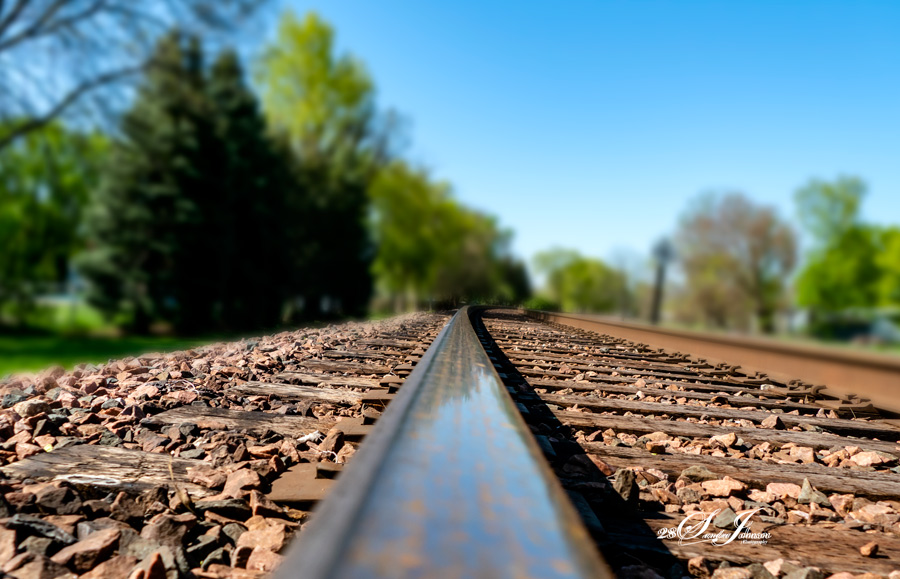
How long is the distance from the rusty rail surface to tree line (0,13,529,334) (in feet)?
41.9

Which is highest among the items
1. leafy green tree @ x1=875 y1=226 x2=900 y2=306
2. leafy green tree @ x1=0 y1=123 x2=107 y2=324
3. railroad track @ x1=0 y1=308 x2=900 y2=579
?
leafy green tree @ x1=875 y1=226 x2=900 y2=306

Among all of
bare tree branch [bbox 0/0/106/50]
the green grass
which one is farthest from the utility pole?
bare tree branch [bbox 0/0/106/50]

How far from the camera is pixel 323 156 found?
29.4 metres

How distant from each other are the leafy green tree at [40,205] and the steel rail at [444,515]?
563 inches

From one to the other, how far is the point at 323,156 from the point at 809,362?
95.0ft

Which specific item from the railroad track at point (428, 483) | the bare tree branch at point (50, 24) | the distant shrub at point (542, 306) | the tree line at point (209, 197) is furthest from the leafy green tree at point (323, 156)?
the railroad track at point (428, 483)

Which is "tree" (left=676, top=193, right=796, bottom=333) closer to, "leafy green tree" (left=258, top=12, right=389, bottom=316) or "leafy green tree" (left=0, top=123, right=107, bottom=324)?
"leafy green tree" (left=258, top=12, right=389, bottom=316)

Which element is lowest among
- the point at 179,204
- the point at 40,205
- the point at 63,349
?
the point at 63,349

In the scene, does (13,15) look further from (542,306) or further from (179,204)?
(542,306)

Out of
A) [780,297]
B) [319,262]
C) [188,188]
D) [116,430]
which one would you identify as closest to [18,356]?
[188,188]

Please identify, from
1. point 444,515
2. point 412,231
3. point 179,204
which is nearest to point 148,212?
point 179,204

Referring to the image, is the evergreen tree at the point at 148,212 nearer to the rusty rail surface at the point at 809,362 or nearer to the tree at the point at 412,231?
the tree at the point at 412,231

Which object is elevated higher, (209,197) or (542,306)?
(209,197)

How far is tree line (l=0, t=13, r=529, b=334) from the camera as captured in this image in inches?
558
